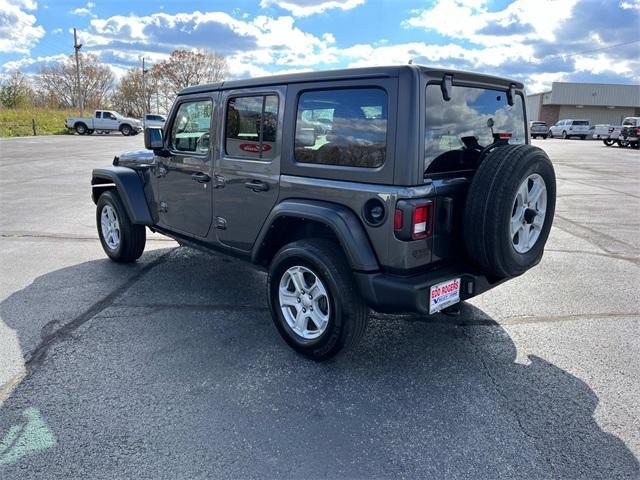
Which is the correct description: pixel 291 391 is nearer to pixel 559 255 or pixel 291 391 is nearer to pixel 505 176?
pixel 505 176

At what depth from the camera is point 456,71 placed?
3139 millimetres

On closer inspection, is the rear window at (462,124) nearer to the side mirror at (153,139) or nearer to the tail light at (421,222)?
the tail light at (421,222)

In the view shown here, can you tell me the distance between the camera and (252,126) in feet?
12.4

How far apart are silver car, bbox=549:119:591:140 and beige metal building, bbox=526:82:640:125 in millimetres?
11736

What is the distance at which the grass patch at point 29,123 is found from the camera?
118 feet

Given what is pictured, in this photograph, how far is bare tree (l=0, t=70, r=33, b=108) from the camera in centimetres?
4862

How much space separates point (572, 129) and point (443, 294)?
142 ft

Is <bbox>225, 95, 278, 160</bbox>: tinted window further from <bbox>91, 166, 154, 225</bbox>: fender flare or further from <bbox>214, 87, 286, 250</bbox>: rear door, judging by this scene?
<bbox>91, 166, 154, 225</bbox>: fender flare

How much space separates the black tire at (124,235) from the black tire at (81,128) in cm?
3674

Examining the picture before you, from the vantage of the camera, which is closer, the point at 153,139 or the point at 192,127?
the point at 192,127

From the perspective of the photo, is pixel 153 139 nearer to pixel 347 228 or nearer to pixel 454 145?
pixel 347 228

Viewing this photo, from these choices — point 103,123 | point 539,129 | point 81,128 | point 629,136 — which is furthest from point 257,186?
point 539,129

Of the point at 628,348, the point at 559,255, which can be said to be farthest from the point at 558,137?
the point at 628,348

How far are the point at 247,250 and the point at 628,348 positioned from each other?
9.88 feet
